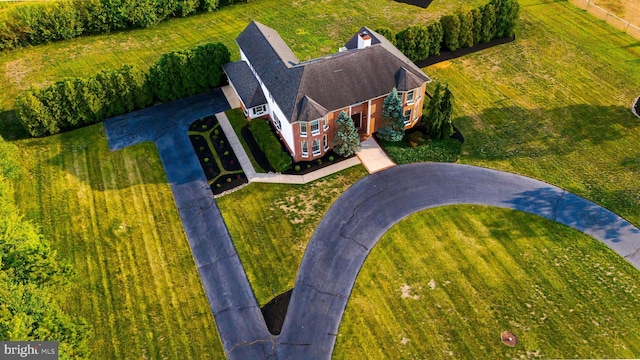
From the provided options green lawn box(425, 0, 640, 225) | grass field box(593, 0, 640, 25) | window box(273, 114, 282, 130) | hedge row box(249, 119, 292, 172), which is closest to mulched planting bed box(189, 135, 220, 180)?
hedge row box(249, 119, 292, 172)

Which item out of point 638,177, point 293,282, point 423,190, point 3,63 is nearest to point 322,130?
point 423,190

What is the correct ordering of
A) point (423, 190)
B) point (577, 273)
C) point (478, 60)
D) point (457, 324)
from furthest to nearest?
point (478, 60) → point (423, 190) → point (577, 273) → point (457, 324)

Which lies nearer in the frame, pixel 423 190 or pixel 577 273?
pixel 577 273

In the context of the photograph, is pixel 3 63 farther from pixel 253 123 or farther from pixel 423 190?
pixel 423 190

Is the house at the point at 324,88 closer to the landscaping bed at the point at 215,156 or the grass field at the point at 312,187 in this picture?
the landscaping bed at the point at 215,156

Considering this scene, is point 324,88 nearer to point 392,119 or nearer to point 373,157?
point 392,119

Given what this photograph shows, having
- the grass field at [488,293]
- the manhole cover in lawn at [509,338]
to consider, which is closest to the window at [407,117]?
the grass field at [488,293]
